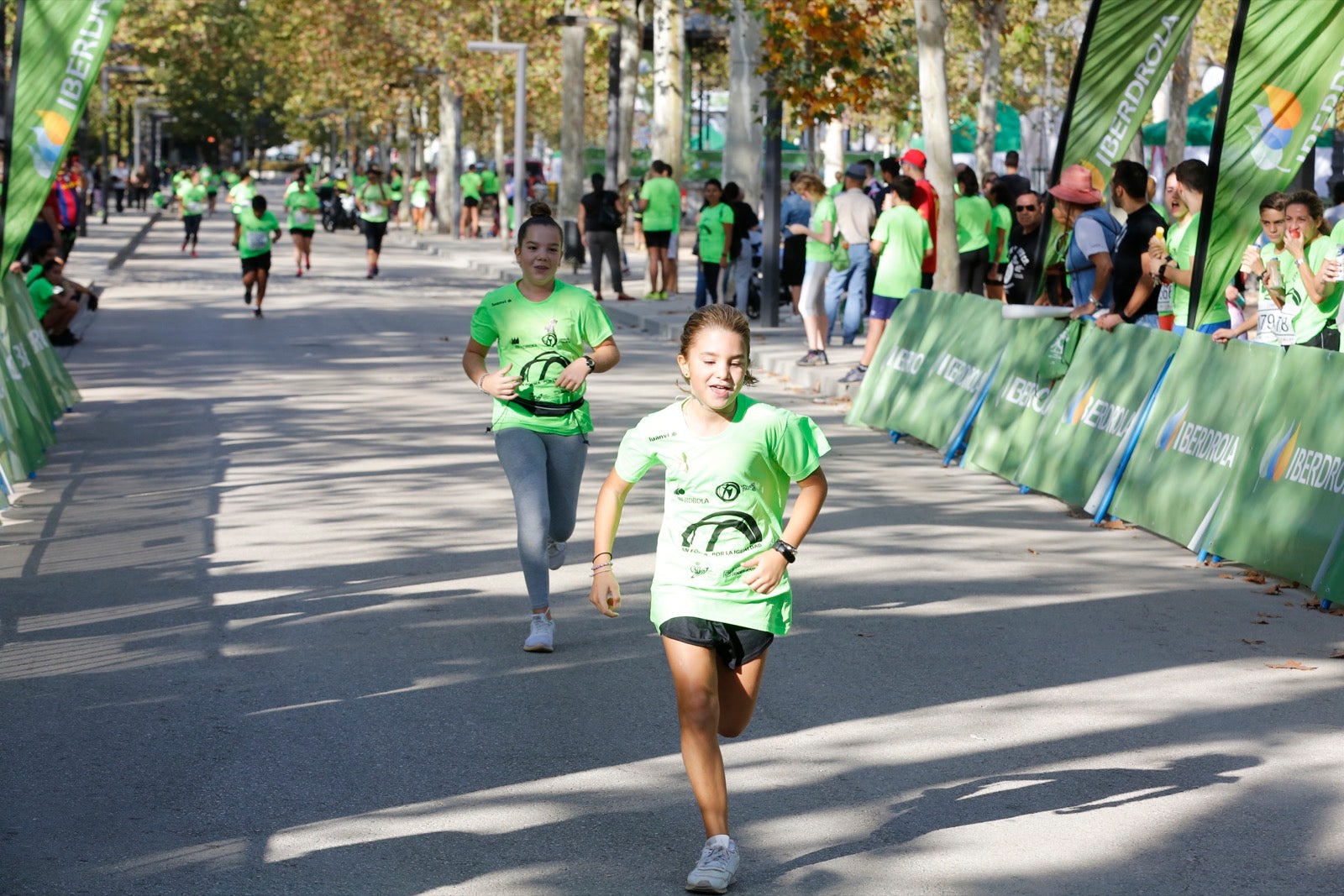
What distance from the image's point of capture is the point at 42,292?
18734mm

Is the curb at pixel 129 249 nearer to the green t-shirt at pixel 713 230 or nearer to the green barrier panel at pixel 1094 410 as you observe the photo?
the green t-shirt at pixel 713 230

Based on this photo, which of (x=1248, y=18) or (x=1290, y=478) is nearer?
(x=1290, y=478)

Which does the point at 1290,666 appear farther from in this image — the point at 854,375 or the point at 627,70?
the point at 627,70

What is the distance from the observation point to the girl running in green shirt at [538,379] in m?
7.42

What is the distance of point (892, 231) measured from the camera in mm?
16141

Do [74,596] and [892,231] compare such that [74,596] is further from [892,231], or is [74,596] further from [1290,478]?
[892,231]

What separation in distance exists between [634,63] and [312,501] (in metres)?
27.6

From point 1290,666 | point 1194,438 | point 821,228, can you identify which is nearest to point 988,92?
point 821,228

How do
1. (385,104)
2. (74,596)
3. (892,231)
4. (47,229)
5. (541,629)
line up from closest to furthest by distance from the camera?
(541,629), (74,596), (892,231), (47,229), (385,104)

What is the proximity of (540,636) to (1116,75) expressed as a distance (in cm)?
907

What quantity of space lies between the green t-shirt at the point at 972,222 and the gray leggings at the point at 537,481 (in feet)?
40.4

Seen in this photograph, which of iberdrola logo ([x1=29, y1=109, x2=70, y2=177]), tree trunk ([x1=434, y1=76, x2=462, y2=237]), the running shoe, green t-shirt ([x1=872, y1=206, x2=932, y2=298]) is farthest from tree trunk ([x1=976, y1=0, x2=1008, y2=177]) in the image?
iberdrola logo ([x1=29, y1=109, x2=70, y2=177])

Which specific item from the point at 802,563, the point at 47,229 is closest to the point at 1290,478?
the point at 802,563

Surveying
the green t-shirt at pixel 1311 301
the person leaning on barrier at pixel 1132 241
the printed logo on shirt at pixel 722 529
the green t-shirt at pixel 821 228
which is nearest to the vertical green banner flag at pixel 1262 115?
the green t-shirt at pixel 1311 301
